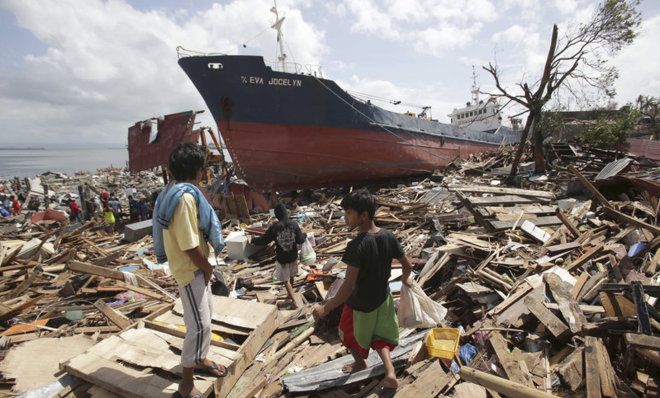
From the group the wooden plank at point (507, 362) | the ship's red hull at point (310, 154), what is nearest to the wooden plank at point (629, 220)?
the wooden plank at point (507, 362)

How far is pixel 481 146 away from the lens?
2378cm

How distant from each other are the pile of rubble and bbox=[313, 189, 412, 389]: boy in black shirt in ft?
1.30

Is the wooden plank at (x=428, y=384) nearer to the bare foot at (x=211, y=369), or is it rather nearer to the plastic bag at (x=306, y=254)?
the bare foot at (x=211, y=369)

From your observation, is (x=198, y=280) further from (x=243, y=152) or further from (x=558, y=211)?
(x=243, y=152)

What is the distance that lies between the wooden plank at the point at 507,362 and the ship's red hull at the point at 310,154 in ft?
38.0

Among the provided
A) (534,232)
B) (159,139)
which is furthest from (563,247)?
(159,139)

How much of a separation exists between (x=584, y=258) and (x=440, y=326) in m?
2.62

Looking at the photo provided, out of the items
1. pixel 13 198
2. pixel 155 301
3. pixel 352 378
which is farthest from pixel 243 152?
pixel 13 198

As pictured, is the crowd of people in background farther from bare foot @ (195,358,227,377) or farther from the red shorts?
the red shorts

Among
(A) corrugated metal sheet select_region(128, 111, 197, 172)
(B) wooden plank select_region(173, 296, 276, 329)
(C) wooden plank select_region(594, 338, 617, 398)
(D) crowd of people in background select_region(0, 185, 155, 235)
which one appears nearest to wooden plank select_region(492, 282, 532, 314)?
(C) wooden plank select_region(594, 338, 617, 398)

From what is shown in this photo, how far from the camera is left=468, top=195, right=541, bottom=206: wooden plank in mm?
8070

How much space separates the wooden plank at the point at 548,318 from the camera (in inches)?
124

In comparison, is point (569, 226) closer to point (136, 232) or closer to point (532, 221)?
point (532, 221)

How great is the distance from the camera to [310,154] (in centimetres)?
1419
